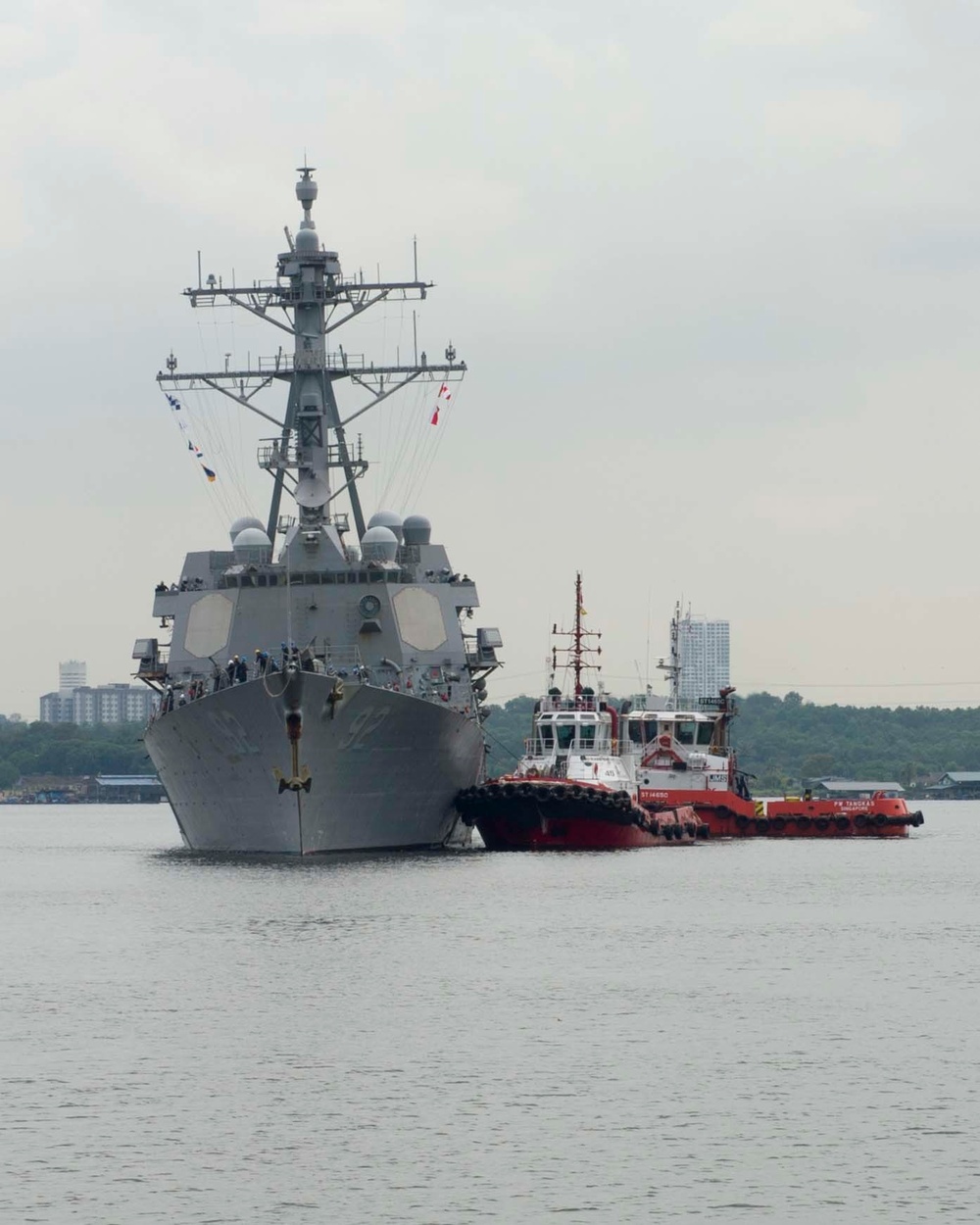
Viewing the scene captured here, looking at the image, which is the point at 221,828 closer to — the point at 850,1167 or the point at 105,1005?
the point at 105,1005

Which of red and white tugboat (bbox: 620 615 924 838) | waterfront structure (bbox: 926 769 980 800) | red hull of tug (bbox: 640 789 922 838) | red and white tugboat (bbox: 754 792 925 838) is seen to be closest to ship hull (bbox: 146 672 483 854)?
red and white tugboat (bbox: 620 615 924 838)

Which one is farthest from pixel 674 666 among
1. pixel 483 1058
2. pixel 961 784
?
pixel 961 784

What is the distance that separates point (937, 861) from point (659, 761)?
11.4m

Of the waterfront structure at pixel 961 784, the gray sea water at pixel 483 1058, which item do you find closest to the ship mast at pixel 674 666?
the gray sea water at pixel 483 1058

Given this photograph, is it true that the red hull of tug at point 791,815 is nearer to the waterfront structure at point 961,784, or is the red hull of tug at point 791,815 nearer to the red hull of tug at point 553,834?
the red hull of tug at point 553,834

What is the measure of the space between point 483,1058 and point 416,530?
38.6m

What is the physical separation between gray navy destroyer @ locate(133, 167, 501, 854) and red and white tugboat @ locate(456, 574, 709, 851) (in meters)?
1.49

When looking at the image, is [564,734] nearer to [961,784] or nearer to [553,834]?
[553,834]

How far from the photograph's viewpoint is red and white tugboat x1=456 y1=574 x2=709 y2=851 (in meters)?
60.5

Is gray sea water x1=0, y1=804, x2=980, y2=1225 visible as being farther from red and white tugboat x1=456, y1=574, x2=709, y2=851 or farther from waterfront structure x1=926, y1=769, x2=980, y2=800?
waterfront structure x1=926, y1=769, x2=980, y2=800

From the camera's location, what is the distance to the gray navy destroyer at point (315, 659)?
52344 millimetres

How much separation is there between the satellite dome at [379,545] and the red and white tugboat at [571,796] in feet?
22.2

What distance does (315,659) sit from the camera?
5369 cm

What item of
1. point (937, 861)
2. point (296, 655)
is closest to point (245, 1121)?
point (296, 655)
